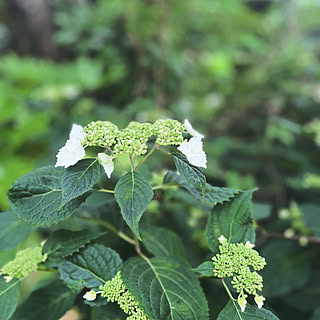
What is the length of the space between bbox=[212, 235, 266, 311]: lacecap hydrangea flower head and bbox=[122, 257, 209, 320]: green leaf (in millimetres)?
68

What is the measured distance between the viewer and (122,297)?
18.0 inches

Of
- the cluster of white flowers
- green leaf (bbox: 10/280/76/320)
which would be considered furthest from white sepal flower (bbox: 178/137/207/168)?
green leaf (bbox: 10/280/76/320)

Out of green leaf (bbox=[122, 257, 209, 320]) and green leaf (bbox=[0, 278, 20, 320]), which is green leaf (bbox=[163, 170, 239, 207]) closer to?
green leaf (bbox=[122, 257, 209, 320])

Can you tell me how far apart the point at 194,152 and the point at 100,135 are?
15 cm

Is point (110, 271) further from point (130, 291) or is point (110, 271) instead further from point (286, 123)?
point (286, 123)

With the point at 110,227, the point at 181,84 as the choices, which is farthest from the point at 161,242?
the point at 181,84

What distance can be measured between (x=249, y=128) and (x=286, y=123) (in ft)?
2.62

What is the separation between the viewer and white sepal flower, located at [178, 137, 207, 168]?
49 centimetres

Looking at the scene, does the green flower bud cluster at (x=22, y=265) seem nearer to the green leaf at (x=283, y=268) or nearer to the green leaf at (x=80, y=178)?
the green leaf at (x=80, y=178)

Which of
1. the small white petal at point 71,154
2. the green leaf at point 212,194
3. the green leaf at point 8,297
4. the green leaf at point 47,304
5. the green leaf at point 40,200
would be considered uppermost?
the small white petal at point 71,154

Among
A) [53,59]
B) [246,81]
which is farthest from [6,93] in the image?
[246,81]

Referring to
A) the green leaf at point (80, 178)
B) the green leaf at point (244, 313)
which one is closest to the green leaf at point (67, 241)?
the green leaf at point (80, 178)

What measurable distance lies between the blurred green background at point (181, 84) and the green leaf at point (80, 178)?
100 centimetres

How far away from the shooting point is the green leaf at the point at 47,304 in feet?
1.84
